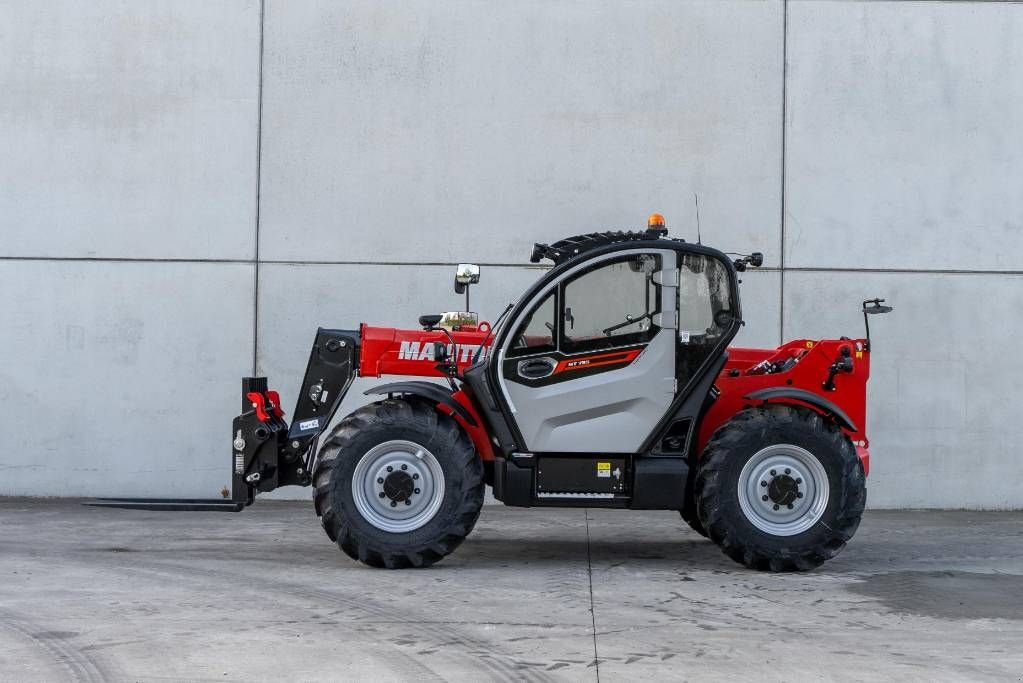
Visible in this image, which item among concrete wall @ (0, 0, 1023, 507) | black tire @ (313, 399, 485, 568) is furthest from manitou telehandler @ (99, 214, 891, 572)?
concrete wall @ (0, 0, 1023, 507)

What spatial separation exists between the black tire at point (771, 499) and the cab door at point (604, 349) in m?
0.49

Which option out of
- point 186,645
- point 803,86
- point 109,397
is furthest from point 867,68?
point 186,645

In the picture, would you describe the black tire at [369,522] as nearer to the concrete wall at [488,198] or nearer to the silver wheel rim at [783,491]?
the silver wheel rim at [783,491]

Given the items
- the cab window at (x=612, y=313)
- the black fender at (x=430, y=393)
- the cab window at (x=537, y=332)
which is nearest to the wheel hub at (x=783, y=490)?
the cab window at (x=612, y=313)

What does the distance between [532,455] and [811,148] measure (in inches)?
204

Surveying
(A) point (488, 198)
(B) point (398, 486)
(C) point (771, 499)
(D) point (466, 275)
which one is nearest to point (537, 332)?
(D) point (466, 275)

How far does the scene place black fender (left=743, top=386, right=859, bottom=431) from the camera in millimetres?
8703

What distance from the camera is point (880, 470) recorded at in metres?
12.2

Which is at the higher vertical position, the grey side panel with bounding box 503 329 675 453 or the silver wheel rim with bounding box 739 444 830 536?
the grey side panel with bounding box 503 329 675 453

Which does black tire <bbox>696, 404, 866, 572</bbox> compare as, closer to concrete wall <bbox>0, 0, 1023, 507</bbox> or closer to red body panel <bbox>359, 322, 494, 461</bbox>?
red body panel <bbox>359, 322, 494, 461</bbox>

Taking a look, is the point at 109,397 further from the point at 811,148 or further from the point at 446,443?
the point at 811,148

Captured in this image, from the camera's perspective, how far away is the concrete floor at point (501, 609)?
5980mm

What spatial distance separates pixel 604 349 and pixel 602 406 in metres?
0.38

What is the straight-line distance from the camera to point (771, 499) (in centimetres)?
853
